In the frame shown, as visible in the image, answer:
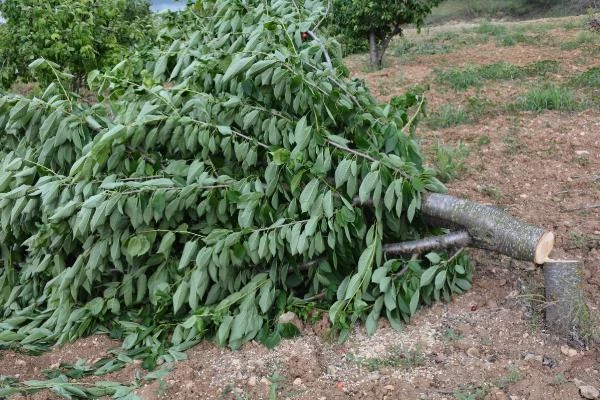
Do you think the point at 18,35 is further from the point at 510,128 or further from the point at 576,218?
the point at 576,218

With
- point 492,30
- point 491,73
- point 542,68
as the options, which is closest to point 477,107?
point 491,73

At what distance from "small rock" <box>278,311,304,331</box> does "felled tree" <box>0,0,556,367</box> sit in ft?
0.16

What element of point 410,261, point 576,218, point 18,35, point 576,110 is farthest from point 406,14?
point 410,261

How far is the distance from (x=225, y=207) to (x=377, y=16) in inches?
297

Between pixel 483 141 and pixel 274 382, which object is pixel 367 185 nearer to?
pixel 274 382

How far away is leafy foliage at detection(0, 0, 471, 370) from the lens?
268 centimetres

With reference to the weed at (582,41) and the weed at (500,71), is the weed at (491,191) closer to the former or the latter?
the weed at (500,71)

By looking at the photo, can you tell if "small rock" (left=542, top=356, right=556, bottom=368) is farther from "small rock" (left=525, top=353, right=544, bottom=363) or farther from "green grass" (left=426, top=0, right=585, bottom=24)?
"green grass" (left=426, top=0, right=585, bottom=24)

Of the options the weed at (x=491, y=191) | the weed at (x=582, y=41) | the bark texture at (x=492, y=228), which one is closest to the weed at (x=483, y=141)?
the weed at (x=491, y=191)

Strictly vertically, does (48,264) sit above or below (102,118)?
below

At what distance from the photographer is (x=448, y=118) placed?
5777mm

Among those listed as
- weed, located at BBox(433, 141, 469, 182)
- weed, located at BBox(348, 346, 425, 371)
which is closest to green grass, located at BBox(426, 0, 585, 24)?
weed, located at BBox(433, 141, 469, 182)

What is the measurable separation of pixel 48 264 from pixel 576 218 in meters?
2.86

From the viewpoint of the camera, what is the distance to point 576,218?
3492mm
